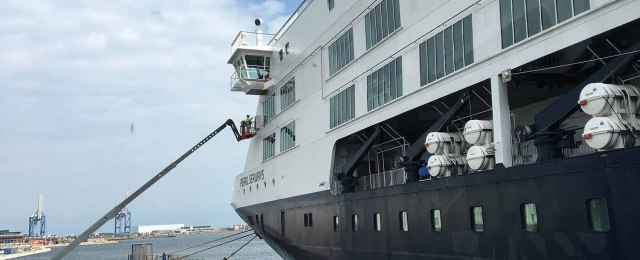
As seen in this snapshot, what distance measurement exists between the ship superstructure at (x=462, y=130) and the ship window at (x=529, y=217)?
0.14 ft

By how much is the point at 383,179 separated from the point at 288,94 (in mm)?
8822

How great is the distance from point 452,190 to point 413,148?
120 inches

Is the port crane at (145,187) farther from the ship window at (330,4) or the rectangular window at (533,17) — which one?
the rectangular window at (533,17)

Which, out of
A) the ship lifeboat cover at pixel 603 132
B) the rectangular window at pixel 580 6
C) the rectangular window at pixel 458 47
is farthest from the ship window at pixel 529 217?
the rectangular window at pixel 458 47

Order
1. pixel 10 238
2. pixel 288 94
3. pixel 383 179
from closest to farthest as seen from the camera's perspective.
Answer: pixel 383 179 < pixel 288 94 < pixel 10 238

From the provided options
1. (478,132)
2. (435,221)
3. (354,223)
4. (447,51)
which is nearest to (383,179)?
(354,223)

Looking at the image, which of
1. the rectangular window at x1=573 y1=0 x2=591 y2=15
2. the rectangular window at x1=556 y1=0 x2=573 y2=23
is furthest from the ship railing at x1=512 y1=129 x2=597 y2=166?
the rectangular window at x1=573 y1=0 x2=591 y2=15

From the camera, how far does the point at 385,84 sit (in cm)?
1855

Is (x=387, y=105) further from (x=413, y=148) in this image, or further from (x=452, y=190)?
(x=452, y=190)

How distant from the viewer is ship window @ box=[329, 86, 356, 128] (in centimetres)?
2080

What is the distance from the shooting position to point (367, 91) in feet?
64.8

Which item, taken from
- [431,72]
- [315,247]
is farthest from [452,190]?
[315,247]

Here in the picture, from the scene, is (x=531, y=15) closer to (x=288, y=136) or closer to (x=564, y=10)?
(x=564, y=10)

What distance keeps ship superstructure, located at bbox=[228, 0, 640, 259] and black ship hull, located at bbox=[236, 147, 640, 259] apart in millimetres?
34
